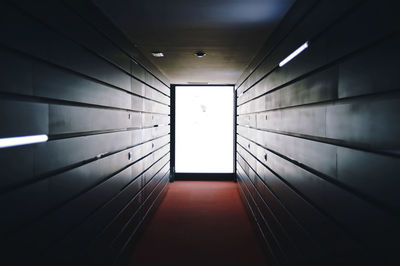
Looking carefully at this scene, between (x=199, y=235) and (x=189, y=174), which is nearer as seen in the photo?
(x=199, y=235)

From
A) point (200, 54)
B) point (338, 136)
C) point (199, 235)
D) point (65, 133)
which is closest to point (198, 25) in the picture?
point (200, 54)

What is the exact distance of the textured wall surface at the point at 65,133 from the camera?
137cm

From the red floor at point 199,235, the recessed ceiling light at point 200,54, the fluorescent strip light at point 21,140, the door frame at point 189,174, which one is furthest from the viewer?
the door frame at point 189,174

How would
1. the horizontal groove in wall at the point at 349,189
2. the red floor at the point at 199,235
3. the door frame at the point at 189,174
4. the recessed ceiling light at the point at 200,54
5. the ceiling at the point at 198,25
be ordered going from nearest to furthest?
the horizontal groove in wall at the point at 349,189 → the ceiling at the point at 198,25 → the red floor at the point at 199,235 → the recessed ceiling light at the point at 200,54 → the door frame at the point at 189,174

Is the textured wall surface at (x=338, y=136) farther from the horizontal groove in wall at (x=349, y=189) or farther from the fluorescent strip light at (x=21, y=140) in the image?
the fluorescent strip light at (x=21, y=140)

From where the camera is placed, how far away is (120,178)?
3135 mm

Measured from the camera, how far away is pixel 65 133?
6.31 feet

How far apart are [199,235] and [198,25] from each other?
9.62 feet

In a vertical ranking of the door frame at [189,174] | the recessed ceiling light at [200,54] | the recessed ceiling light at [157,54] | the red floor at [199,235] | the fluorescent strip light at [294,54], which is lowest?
the red floor at [199,235]

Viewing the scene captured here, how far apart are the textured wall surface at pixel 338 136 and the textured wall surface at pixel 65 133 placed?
1702 millimetres

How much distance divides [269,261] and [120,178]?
203cm

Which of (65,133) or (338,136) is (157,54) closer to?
(65,133)

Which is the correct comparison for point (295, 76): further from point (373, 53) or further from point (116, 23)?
point (116, 23)

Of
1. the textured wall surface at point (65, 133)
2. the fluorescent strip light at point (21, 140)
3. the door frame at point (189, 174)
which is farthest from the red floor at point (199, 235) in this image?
the fluorescent strip light at point (21, 140)
